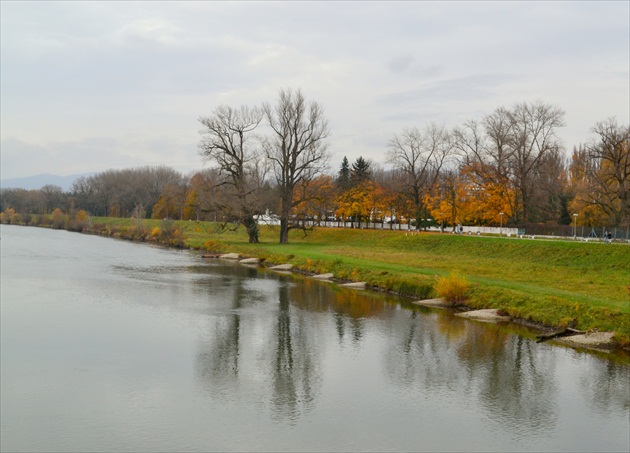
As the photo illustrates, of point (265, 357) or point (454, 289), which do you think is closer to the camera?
point (265, 357)

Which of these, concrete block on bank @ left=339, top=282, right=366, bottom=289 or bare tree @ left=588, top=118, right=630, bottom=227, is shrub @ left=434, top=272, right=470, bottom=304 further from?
bare tree @ left=588, top=118, right=630, bottom=227

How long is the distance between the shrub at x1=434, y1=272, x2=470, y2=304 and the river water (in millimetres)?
1787

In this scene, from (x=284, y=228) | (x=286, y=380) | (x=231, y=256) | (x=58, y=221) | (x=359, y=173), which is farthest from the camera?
(x=58, y=221)

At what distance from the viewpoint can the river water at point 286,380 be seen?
48.2 ft

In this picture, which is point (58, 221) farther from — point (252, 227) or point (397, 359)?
point (397, 359)

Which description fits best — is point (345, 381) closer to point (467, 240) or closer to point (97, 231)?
point (467, 240)

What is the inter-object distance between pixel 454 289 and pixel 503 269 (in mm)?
10630

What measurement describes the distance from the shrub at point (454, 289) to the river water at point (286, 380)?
179 centimetres

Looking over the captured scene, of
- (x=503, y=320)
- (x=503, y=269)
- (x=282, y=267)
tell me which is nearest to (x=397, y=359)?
(x=503, y=320)

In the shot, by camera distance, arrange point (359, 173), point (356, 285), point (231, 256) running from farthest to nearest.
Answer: point (359, 173)
point (231, 256)
point (356, 285)

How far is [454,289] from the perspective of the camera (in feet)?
102

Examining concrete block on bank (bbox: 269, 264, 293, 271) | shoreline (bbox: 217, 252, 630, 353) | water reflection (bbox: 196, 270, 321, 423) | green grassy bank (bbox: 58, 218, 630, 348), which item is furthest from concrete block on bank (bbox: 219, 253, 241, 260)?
water reflection (bbox: 196, 270, 321, 423)

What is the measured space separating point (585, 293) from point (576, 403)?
13418mm

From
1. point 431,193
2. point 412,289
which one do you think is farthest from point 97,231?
point 412,289
